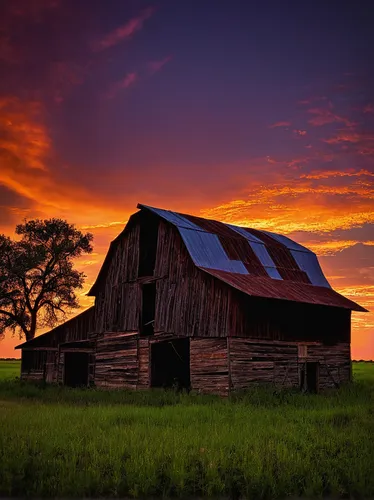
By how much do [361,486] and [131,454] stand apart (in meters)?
4.37

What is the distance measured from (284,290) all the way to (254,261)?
11.3 ft

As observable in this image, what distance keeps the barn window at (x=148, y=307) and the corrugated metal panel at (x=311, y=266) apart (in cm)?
983

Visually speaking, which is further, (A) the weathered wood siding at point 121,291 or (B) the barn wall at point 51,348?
(B) the barn wall at point 51,348

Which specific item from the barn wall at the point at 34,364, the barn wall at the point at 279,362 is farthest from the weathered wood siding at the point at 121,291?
the barn wall at the point at 279,362

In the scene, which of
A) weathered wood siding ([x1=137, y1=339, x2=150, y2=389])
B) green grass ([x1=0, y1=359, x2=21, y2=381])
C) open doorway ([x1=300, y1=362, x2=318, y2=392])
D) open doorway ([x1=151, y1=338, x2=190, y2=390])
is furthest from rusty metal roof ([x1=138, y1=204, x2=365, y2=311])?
green grass ([x1=0, y1=359, x2=21, y2=381])

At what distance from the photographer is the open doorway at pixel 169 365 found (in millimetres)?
33438

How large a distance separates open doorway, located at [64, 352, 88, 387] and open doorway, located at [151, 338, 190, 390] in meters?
5.73

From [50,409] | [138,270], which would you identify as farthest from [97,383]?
[50,409]

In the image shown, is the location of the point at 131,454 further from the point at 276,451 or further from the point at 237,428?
the point at 237,428

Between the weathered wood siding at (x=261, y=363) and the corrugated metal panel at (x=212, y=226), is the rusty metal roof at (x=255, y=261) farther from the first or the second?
the weathered wood siding at (x=261, y=363)

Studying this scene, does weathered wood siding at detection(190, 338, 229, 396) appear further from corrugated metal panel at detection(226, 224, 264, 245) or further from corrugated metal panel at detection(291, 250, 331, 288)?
corrugated metal panel at detection(291, 250, 331, 288)

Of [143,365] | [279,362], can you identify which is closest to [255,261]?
[279,362]

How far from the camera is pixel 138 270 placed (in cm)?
3291

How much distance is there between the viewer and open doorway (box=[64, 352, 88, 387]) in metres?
37.2
